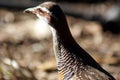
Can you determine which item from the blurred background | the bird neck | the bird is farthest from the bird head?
the blurred background

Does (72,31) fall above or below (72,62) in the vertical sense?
below

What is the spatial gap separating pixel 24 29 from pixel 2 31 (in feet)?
1.25

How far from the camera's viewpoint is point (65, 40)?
16.7ft

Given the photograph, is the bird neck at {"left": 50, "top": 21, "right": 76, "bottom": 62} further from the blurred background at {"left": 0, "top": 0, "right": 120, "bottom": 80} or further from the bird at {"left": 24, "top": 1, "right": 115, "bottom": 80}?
the blurred background at {"left": 0, "top": 0, "right": 120, "bottom": 80}

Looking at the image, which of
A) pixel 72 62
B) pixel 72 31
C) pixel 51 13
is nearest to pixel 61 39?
pixel 72 62

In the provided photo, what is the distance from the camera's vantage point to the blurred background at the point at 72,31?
8.70m

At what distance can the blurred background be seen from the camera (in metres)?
8.70

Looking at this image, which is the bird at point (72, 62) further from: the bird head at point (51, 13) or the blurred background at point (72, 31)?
the blurred background at point (72, 31)

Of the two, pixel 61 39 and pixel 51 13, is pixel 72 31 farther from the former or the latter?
pixel 51 13

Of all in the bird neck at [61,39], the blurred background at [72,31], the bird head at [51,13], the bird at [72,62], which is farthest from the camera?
the blurred background at [72,31]

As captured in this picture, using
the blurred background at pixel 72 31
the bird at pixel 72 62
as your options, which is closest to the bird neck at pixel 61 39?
the bird at pixel 72 62

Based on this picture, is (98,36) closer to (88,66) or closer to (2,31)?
(2,31)

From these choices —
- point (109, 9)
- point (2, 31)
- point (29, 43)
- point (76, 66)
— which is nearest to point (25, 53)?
point (29, 43)

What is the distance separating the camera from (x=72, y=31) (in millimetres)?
10148
